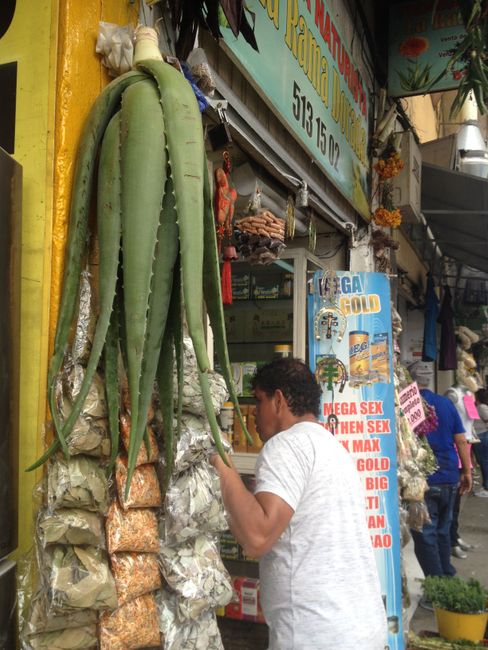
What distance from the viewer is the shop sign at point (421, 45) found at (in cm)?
526

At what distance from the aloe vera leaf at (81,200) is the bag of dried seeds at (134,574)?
0.39 metres

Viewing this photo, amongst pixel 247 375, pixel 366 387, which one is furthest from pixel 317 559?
pixel 247 375

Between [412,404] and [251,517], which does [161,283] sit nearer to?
[251,517]

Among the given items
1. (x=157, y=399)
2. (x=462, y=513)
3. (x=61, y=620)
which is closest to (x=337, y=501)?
(x=157, y=399)

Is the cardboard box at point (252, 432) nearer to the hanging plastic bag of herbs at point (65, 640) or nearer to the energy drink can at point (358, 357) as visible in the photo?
the energy drink can at point (358, 357)

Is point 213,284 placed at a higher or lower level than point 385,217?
lower

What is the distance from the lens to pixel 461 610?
13.9ft

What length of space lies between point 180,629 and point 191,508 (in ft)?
0.90

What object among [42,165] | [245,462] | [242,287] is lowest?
Answer: [245,462]

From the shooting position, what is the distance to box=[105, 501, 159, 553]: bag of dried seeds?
1298mm

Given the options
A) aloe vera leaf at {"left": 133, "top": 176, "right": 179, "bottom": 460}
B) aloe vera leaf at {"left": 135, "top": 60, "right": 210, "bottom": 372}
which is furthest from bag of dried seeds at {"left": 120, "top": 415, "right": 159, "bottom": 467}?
aloe vera leaf at {"left": 135, "top": 60, "right": 210, "bottom": 372}

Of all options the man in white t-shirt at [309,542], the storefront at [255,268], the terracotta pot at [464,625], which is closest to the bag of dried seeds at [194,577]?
the storefront at [255,268]

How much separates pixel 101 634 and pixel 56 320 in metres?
0.67

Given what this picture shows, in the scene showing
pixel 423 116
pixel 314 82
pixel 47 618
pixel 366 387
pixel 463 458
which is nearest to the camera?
pixel 47 618
